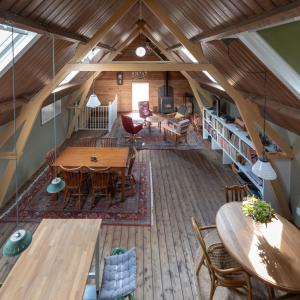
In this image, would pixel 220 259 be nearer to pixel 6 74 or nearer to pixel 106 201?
pixel 106 201

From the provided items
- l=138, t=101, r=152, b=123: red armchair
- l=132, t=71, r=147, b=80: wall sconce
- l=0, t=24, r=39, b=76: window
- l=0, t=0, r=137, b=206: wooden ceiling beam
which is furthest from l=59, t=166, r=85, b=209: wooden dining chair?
l=132, t=71, r=147, b=80: wall sconce

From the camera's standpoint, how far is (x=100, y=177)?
6.17m

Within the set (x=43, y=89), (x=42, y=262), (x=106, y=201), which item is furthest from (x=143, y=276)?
(x=43, y=89)

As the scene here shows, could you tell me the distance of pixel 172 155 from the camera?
384 inches

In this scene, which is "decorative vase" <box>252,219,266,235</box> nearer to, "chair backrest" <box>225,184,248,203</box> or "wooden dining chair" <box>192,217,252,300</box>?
"wooden dining chair" <box>192,217,252,300</box>

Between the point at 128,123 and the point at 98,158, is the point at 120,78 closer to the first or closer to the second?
the point at 128,123

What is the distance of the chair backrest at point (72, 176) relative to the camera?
237 inches

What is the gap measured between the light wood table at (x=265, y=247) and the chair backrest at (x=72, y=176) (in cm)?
288

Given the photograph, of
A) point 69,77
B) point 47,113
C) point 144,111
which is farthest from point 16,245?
point 144,111

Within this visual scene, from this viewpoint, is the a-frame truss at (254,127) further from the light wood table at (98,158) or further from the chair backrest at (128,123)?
the chair backrest at (128,123)

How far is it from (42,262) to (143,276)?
1.62m

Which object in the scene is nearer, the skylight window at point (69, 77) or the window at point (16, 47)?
the window at point (16, 47)

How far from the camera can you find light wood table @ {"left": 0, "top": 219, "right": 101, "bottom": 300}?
2.73 m

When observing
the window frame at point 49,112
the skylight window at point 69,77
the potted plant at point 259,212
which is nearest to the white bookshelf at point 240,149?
the potted plant at point 259,212
